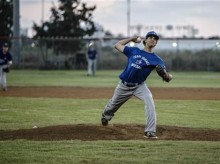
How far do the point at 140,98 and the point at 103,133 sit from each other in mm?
1024

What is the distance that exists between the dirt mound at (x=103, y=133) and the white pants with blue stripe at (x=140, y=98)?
324 mm

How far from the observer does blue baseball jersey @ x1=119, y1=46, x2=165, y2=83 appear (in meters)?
10.5

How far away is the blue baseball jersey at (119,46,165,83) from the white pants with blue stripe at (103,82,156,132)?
254mm

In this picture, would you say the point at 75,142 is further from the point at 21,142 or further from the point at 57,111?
the point at 57,111

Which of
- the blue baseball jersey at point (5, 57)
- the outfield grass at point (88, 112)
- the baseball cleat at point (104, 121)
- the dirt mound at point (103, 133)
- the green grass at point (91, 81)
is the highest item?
the blue baseball jersey at point (5, 57)

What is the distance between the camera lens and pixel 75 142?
993 cm

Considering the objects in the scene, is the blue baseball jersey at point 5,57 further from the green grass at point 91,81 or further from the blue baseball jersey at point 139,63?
the blue baseball jersey at point 139,63

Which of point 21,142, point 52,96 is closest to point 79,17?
point 52,96

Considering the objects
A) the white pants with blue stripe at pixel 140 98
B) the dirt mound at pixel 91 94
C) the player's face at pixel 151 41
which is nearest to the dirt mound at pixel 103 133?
the white pants with blue stripe at pixel 140 98

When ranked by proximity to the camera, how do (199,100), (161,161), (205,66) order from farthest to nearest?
(205,66) < (199,100) < (161,161)

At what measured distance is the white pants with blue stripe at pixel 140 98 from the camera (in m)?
10.6

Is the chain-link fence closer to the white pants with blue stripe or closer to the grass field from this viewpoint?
the grass field

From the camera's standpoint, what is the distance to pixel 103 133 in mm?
10898

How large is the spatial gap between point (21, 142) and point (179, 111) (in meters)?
7.19
